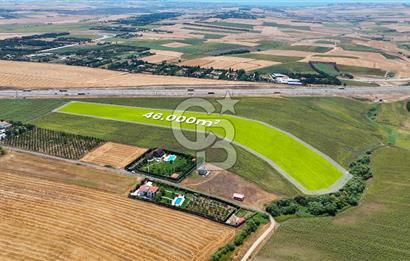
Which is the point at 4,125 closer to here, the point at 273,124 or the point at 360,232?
the point at 273,124

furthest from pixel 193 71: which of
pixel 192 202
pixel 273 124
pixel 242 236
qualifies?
pixel 242 236

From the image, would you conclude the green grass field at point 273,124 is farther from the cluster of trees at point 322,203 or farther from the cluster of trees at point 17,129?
the cluster of trees at point 322,203

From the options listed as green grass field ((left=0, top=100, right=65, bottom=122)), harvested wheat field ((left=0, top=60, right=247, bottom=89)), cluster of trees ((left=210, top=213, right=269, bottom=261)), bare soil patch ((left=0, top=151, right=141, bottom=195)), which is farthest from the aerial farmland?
harvested wheat field ((left=0, top=60, right=247, bottom=89))

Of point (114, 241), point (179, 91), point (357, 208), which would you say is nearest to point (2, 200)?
point (114, 241)

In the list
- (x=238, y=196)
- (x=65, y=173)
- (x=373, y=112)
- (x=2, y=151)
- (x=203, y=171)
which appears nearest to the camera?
(x=238, y=196)

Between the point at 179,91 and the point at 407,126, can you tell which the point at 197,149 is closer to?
the point at 179,91

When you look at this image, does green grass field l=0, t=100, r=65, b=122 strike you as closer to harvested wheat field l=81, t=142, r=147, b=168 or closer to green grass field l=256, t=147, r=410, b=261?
harvested wheat field l=81, t=142, r=147, b=168
